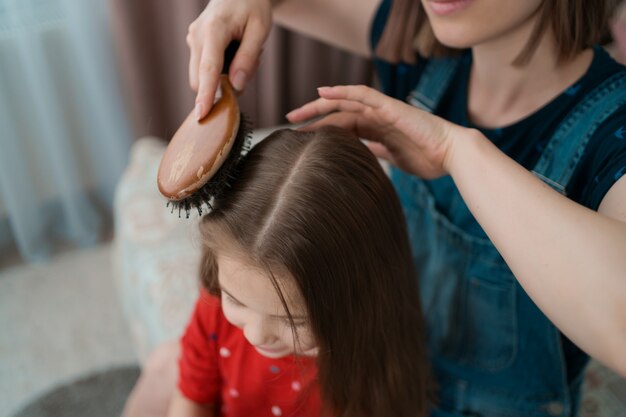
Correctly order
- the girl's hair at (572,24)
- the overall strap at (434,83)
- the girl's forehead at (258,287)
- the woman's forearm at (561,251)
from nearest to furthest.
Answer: the woman's forearm at (561,251), the girl's forehead at (258,287), the girl's hair at (572,24), the overall strap at (434,83)

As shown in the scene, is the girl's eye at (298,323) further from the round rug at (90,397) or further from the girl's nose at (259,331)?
the round rug at (90,397)

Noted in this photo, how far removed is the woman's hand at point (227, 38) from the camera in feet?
2.07

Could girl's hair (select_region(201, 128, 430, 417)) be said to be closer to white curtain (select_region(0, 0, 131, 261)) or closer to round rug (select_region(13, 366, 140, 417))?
round rug (select_region(13, 366, 140, 417))

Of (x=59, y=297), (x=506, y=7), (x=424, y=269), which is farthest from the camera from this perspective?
(x=59, y=297)

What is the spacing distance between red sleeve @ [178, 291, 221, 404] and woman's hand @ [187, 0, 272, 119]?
269 mm

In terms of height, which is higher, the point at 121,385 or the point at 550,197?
the point at 550,197

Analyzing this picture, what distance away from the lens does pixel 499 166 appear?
53 cm

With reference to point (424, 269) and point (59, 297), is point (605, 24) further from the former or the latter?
point (59, 297)

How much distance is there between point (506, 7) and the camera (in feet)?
2.04

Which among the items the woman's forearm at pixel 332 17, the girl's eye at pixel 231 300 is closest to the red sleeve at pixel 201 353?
the girl's eye at pixel 231 300

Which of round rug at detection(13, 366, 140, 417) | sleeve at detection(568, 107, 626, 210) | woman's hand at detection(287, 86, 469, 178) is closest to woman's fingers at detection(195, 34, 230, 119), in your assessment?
woman's hand at detection(287, 86, 469, 178)

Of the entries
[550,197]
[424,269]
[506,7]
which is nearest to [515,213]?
[550,197]

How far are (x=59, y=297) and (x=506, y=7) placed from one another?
140cm

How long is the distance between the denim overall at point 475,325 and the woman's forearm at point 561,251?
24cm
